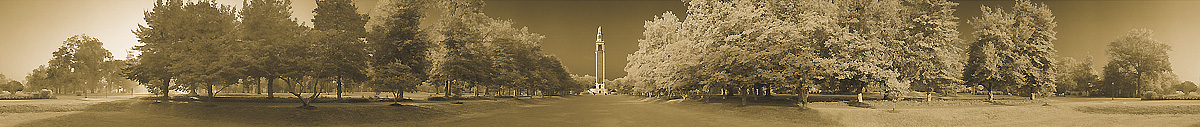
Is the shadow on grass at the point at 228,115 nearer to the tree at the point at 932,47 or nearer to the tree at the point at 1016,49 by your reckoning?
the tree at the point at 932,47

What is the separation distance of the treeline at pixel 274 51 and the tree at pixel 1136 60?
4406 centimetres

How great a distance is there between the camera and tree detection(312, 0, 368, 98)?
27312mm

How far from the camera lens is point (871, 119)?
973 inches

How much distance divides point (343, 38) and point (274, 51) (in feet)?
9.35

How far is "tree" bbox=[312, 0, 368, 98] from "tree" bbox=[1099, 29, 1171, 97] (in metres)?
45.8

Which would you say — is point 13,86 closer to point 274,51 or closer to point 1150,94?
point 274,51

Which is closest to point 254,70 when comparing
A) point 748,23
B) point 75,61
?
point 75,61

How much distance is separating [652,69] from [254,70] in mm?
25006

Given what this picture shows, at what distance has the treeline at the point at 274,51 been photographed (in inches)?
1002

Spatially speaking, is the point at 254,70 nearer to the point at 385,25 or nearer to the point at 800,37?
the point at 385,25

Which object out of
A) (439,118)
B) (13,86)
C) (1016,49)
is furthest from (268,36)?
(1016,49)

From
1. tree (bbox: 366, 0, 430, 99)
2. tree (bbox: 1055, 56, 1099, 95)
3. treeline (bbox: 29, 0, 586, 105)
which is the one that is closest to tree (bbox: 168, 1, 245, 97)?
treeline (bbox: 29, 0, 586, 105)

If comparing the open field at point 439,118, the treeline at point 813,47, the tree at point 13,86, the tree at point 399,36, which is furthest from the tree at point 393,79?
the treeline at point 813,47

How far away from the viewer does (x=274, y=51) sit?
2627 cm
